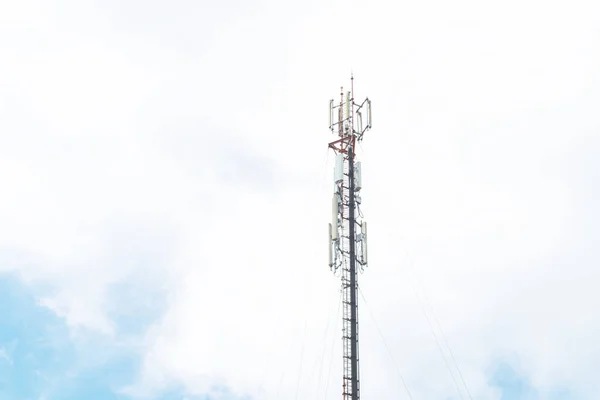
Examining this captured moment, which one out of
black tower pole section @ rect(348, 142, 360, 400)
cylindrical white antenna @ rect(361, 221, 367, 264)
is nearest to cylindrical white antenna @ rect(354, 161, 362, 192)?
black tower pole section @ rect(348, 142, 360, 400)

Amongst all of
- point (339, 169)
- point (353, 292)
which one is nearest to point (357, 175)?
point (339, 169)

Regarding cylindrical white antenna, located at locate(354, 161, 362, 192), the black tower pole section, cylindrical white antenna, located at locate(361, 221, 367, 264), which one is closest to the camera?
the black tower pole section

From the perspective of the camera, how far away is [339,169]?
6712 cm

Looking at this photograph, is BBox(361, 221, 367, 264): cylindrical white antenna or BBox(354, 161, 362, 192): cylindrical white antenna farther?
BBox(354, 161, 362, 192): cylindrical white antenna

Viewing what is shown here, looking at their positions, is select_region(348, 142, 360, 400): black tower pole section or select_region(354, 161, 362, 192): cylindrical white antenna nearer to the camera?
select_region(348, 142, 360, 400): black tower pole section

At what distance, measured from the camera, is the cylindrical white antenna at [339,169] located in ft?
220

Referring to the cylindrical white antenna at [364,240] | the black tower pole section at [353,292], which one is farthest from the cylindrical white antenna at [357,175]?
the cylindrical white antenna at [364,240]

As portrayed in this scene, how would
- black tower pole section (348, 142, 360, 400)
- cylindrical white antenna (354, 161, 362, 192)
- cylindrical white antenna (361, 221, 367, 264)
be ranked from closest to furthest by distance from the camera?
black tower pole section (348, 142, 360, 400), cylindrical white antenna (361, 221, 367, 264), cylindrical white antenna (354, 161, 362, 192)

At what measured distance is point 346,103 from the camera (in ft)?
224

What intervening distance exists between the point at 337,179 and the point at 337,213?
2.79m

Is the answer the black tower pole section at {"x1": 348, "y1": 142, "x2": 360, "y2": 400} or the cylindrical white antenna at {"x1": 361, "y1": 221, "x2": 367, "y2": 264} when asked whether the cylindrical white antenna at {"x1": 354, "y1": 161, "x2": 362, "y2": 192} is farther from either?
the cylindrical white antenna at {"x1": 361, "y1": 221, "x2": 367, "y2": 264}

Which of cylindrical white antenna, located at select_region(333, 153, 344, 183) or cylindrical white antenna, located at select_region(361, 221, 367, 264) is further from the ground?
cylindrical white antenna, located at select_region(333, 153, 344, 183)

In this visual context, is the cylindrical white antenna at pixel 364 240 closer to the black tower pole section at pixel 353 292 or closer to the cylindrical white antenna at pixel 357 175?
the black tower pole section at pixel 353 292

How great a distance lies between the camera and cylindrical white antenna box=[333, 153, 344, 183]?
2635 inches
